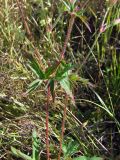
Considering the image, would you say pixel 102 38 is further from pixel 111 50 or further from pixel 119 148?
pixel 119 148

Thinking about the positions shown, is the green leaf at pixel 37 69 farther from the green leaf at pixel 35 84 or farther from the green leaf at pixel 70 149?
the green leaf at pixel 70 149

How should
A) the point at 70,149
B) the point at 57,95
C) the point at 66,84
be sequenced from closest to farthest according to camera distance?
the point at 66,84 → the point at 70,149 → the point at 57,95

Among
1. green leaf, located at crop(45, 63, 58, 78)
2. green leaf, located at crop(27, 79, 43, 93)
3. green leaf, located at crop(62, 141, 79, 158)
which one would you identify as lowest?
green leaf, located at crop(62, 141, 79, 158)

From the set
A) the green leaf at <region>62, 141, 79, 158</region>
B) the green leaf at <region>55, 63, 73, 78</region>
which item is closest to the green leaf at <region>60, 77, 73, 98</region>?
the green leaf at <region>55, 63, 73, 78</region>

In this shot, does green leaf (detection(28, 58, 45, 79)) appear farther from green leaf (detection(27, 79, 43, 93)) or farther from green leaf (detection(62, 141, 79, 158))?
green leaf (detection(62, 141, 79, 158))

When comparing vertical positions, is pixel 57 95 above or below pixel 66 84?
below

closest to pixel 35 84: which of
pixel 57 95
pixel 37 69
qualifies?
pixel 37 69

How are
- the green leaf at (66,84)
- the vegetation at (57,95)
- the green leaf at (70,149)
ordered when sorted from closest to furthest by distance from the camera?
the green leaf at (66,84)
the green leaf at (70,149)
the vegetation at (57,95)

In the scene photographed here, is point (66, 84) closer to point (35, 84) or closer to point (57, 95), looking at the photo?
point (35, 84)

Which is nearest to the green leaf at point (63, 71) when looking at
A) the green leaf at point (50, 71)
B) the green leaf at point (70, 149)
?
the green leaf at point (50, 71)
